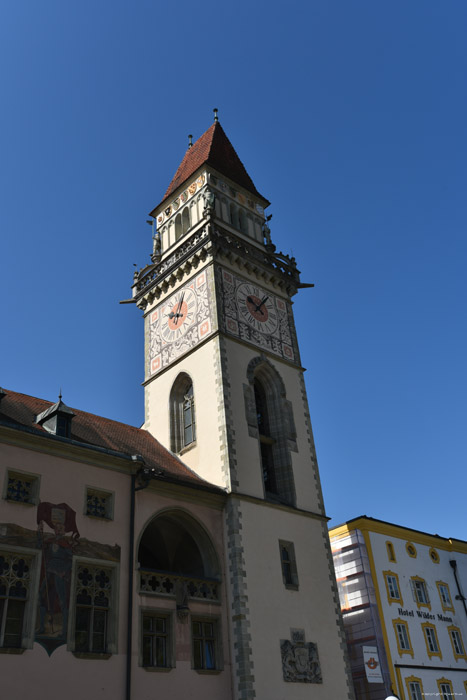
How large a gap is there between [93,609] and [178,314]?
45.2 ft

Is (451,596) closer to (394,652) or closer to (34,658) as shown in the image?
(394,652)

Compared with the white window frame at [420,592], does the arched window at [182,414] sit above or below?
above

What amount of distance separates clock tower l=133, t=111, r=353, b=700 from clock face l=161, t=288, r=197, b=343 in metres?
0.07

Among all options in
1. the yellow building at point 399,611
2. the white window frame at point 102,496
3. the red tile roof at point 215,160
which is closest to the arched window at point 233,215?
the red tile roof at point 215,160

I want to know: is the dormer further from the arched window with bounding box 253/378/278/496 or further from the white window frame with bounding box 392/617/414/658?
the white window frame with bounding box 392/617/414/658

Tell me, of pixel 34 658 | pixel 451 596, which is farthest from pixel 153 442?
pixel 451 596

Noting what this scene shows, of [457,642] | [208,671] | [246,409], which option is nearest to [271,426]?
[246,409]

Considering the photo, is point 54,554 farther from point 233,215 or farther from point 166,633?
point 233,215

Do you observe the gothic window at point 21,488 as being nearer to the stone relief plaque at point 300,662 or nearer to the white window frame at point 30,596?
the white window frame at point 30,596

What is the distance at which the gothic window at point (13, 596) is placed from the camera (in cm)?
1499

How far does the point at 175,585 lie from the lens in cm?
1875

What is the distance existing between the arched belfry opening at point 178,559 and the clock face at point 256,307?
9.21 metres

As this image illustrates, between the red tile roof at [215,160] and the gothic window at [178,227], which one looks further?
the red tile roof at [215,160]

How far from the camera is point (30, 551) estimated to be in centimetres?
1605
